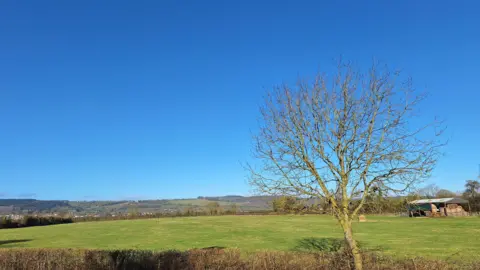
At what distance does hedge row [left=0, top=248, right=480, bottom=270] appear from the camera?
1269 centimetres

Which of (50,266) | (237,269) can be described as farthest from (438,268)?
(50,266)

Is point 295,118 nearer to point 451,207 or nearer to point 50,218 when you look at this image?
point 451,207

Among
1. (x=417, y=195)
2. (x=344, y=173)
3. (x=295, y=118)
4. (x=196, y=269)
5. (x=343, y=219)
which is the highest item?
(x=295, y=118)

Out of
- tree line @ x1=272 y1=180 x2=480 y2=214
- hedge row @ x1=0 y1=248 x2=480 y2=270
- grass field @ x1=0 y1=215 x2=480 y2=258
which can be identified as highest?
tree line @ x1=272 y1=180 x2=480 y2=214

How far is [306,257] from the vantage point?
13891mm

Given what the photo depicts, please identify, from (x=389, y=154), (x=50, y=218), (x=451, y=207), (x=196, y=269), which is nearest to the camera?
(x=389, y=154)

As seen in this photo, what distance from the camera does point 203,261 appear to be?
14.9m

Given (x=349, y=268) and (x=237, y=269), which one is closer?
(x=349, y=268)

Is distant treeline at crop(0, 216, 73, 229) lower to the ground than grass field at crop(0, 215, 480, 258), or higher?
higher

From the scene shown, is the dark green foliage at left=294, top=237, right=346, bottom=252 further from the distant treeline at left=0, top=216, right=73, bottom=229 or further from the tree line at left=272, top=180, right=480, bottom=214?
the distant treeline at left=0, top=216, right=73, bottom=229

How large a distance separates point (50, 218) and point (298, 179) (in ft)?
374

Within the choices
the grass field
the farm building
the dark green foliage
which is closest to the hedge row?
the dark green foliage

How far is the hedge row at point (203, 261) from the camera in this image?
12688mm

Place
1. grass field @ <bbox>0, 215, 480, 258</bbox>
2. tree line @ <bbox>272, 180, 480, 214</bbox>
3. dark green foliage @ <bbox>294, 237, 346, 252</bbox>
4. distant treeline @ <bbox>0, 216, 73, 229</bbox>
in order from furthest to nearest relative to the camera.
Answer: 1. distant treeline @ <bbox>0, 216, 73, 229</bbox>
2. grass field @ <bbox>0, 215, 480, 258</bbox>
3. dark green foliage @ <bbox>294, 237, 346, 252</bbox>
4. tree line @ <bbox>272, 180, 480, 214</bbox>
